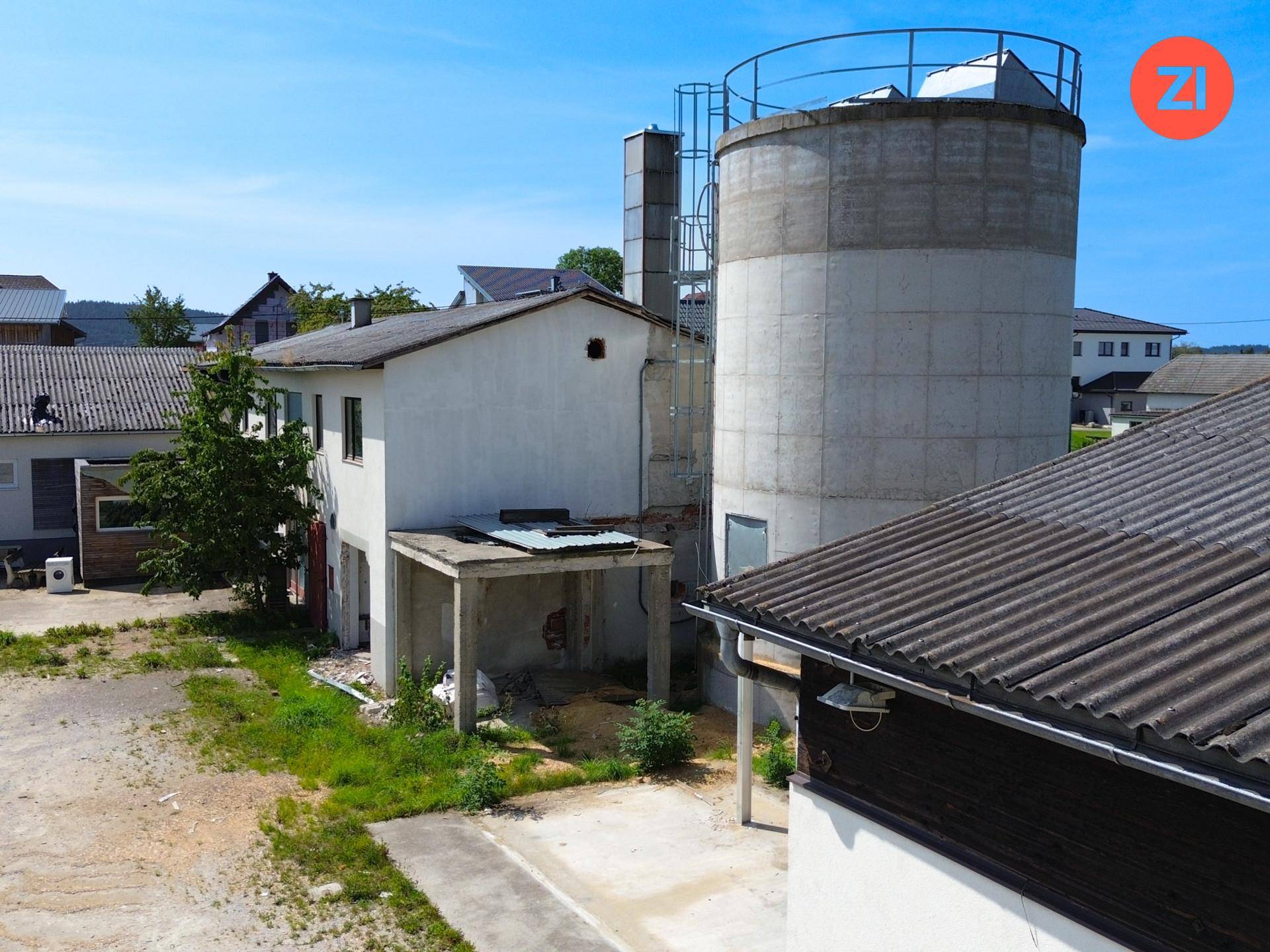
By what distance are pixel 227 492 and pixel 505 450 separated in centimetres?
584

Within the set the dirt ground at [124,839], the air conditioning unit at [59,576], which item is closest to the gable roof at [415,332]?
the dirt ground at [124,839]

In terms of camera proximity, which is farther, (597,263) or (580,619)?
(597,263)

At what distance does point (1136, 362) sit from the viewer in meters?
65.4

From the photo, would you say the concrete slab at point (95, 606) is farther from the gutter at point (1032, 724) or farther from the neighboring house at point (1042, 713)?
the gutter at point (1032, 724)

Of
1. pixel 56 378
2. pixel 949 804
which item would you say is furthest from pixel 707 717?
pixel 56 378

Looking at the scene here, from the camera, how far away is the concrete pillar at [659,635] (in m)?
15.1

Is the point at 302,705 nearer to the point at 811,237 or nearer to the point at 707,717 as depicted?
the point at 707,717

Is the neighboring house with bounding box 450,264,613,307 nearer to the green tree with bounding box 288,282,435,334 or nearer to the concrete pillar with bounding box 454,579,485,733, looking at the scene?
the green tree with bounding box 288,282,435,334

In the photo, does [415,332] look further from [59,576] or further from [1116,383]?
[1116,383]

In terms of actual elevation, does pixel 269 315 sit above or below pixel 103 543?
above

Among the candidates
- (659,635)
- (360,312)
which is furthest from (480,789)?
(360,312)

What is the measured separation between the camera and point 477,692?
14.6m

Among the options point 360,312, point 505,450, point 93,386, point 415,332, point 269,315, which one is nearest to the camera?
point 505,450

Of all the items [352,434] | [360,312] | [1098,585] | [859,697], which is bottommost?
[859,697]
